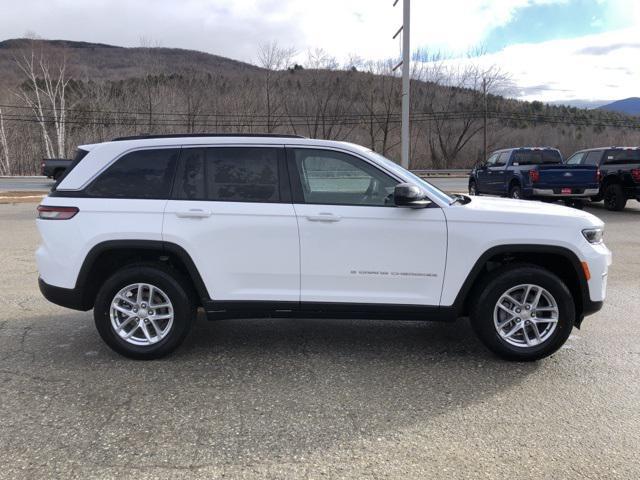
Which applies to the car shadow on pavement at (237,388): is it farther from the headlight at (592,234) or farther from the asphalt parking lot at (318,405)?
the headlight at (592,234)

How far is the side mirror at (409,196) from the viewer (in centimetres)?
400

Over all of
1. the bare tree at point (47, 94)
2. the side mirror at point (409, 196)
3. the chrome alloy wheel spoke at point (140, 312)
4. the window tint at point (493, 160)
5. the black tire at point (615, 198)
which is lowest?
the chrome alloy wheel spoke at point (140, 312)

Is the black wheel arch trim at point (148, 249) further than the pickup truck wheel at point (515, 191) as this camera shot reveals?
No

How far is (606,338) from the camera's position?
493 centimetres

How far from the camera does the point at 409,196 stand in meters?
4.00

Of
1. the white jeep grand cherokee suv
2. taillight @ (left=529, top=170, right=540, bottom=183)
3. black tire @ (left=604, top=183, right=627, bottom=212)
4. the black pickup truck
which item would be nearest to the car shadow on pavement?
the white jeep grand cherokee suv

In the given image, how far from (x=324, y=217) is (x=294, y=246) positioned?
34 cm

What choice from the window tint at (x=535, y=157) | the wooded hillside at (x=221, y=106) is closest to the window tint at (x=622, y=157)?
the window tint at (x=535, y=157)

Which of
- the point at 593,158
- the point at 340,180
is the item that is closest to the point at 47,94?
the point at 593,158

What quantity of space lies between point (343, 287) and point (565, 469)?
2011mm

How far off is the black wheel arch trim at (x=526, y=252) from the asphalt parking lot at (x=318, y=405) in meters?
0.52

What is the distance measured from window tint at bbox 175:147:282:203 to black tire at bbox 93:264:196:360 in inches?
27.6

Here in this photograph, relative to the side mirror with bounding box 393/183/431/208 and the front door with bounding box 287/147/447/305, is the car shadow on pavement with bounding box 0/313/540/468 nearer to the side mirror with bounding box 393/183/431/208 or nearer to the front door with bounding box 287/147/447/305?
the front door with bounding box 287/147/447/305

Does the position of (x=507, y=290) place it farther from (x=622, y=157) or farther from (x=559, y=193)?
(x=622, y=157)
